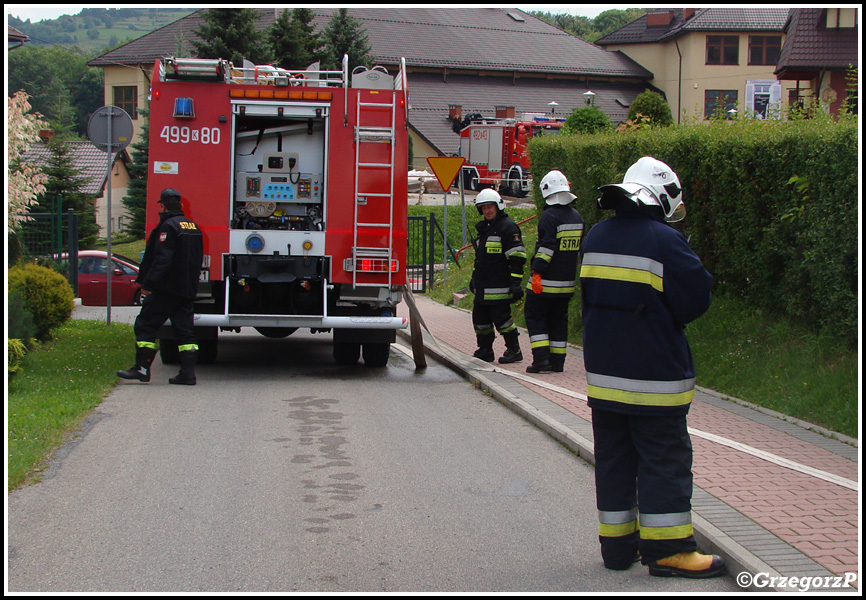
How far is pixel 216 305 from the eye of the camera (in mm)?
10203

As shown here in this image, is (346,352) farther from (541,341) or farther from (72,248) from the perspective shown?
(72,248)

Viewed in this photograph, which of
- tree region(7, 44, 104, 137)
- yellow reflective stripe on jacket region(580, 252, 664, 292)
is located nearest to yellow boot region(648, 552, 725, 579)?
yellow reflective stripe on jacket region(580, 252, 664, 292)

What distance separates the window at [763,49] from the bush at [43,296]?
51.4 metres

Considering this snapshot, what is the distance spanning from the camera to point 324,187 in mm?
10227

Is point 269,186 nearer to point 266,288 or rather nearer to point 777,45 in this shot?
point 266,288

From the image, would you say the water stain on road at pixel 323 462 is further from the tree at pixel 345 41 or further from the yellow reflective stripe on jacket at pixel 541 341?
the tree at pixel 345 41

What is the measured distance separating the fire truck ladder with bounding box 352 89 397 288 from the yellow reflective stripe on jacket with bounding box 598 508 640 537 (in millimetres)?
5862

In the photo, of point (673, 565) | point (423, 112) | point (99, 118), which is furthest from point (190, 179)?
point (423, 112)

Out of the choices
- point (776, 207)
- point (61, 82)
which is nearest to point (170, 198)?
point (776, 207)

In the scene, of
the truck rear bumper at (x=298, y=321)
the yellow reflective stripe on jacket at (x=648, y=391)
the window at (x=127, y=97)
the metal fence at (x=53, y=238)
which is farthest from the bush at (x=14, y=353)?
the window at (x=127, y=97)

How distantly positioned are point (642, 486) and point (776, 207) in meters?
5.23

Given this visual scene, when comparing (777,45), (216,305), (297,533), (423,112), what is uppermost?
(777,45)

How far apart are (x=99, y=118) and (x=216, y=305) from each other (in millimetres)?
5539

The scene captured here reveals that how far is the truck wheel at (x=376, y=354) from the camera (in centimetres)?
1093
